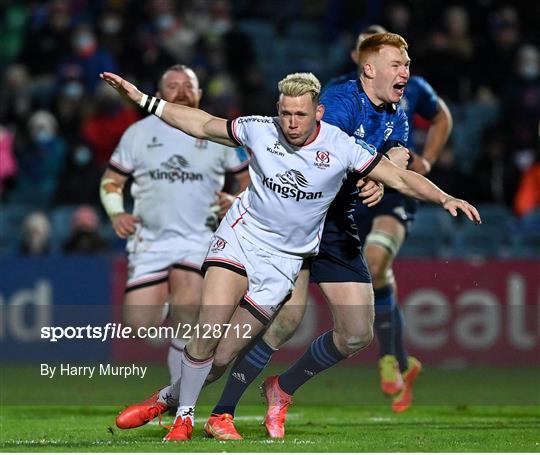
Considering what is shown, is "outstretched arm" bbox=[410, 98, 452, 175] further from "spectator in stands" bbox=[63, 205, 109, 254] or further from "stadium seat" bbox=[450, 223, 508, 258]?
"spectator in stands" bbox=[63, 205, 109, 254]

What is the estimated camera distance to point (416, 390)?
44.5ft

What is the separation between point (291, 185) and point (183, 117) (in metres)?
0.89

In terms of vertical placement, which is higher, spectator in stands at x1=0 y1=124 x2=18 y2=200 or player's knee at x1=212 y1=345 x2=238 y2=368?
player's knee at x1=212 y1=345 x2=238 y2=368

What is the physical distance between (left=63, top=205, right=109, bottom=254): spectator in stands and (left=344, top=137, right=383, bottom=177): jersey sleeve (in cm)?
820

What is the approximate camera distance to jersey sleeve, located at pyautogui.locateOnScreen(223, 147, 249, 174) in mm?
10875

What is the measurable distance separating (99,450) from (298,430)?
2.09 metres

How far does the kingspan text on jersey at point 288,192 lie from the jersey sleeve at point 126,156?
2.53 m

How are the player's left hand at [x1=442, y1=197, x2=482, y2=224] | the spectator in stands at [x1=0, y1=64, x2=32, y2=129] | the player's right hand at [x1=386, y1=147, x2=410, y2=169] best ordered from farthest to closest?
the spectator in stands at [x1=0, y1=64, x2=32, y2=129], the player's right hand at [x1=386, y1=147, x2=410, y2=169], the player's left hand at [x1=442, y1=197, x2=482, y2=224]

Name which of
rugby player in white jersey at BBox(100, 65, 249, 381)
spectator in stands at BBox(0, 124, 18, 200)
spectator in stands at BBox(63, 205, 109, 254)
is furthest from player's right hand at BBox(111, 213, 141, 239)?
spectator in stands at BBox(0, 124, 18, 200)

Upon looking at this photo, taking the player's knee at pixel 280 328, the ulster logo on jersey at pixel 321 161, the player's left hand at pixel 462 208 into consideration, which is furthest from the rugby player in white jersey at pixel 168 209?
the player's left hand at pixel 462 208

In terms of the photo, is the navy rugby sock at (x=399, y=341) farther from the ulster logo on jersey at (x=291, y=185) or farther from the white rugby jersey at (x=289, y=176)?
the ulster logo on jersey at (x=291, y=185)

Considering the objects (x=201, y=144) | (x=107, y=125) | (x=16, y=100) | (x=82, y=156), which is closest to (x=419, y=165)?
(x=201, y=144)

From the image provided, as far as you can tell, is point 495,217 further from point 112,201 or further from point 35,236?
point 112,201

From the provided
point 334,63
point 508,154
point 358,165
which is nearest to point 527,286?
point 508,154
